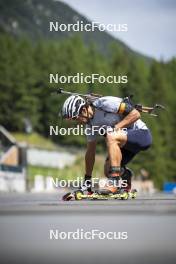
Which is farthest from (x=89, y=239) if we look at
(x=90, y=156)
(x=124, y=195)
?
(x=124, y=195)

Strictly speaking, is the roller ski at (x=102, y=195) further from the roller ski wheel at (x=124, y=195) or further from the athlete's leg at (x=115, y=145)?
the athlete's leg at (x=115, y=145)

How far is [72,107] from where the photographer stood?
8102mm

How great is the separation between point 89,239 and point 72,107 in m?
3.16

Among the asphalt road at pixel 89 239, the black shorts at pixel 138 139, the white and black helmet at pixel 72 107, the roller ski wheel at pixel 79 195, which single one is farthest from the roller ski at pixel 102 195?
the asphalt road at pixel 89 239

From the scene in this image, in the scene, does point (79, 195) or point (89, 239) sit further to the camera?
point (79, 195)

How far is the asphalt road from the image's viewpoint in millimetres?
4234

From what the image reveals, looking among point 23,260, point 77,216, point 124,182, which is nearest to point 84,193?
point 124,182

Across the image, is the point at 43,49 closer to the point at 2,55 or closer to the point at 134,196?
the point at 2,55

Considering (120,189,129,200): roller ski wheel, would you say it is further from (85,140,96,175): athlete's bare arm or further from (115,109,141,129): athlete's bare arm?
(115,109,141,129): athlete's bare arm

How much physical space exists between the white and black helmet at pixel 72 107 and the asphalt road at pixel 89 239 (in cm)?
99

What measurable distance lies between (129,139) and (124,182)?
1.29 ft

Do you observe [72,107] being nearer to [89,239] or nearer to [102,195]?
[102,195]

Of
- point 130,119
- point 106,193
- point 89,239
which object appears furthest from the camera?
point 106,193

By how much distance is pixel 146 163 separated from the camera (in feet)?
101
